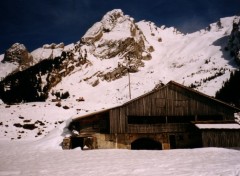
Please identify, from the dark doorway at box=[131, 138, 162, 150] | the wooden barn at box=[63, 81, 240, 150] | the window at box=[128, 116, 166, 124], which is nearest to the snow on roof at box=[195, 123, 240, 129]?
the wooden barn at box=[63, 81, 240, 150]

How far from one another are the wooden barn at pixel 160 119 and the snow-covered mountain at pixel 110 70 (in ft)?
47.4

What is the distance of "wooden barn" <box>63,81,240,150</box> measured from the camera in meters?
29.7

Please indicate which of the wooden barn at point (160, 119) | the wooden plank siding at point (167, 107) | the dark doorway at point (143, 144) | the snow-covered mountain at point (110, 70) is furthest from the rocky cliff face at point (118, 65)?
the wooden barn at point (160, 119)

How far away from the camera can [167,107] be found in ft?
99.9

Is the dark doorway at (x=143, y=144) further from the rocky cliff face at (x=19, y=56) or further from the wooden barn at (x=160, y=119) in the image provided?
the rocky cliff face at (x=19, y=56)

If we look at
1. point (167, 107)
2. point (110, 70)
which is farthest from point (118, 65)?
point (167, 107)

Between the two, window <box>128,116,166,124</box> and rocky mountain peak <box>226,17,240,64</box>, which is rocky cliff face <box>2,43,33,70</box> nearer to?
rocky mountain peak <box>226,17,240,64</box>

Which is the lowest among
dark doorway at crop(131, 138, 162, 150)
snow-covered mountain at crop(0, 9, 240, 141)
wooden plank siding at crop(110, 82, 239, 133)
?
dark doorway at crop(131, 138, 162, 150)

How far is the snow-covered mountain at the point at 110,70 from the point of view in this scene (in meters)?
55.2

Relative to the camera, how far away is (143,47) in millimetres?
121250

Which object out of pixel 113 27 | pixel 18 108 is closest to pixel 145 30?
pixel 113 27

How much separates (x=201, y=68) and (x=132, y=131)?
213ft

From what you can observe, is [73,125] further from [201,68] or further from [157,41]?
[157,41]

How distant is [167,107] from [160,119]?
166 centimetres
